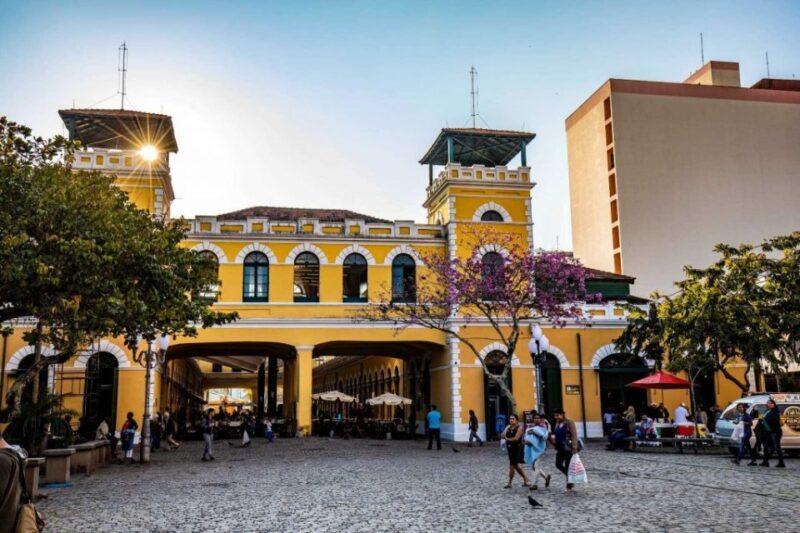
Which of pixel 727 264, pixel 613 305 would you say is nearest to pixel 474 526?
pixel 727 264

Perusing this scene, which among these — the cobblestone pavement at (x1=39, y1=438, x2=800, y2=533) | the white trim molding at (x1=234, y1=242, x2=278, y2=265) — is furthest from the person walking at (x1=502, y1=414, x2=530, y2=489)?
the white trim molding at (x1=234, y1=242, x2=278, y2=265)

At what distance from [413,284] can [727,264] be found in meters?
11.6

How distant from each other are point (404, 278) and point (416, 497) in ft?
60.4

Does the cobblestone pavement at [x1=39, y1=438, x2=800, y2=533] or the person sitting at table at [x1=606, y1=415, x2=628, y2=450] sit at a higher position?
the person sitting at table at [x1=606, y1=415, x2=628, y2=450]

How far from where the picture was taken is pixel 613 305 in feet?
105

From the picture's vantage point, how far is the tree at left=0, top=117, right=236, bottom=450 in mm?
15320

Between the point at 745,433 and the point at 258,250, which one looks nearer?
the point at 745,433

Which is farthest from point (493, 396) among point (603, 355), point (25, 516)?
point (25, 516)

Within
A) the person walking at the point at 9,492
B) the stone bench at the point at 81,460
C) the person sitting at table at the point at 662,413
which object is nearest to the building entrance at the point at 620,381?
the person sitting at table at the point at 662,413

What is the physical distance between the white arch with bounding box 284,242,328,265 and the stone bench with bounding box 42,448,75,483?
1535 cm

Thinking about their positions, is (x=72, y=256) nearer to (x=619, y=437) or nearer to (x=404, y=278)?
(x=619, y=437)

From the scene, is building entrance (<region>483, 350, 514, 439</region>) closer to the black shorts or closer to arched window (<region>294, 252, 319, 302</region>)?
arched window (<region>294, 252, 319, 302</region>)

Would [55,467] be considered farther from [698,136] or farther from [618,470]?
[698,136]

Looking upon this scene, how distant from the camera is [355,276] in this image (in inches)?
1223
